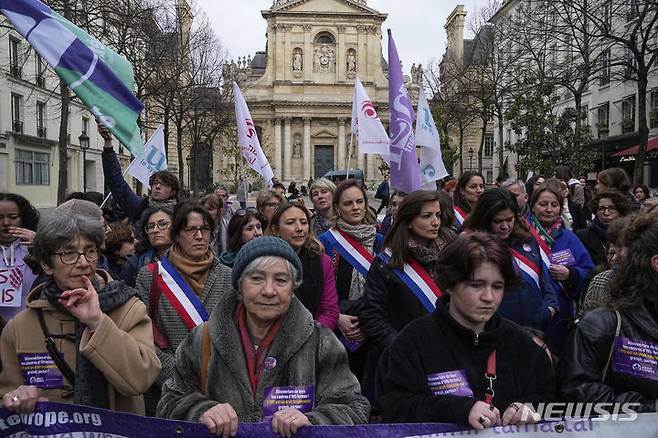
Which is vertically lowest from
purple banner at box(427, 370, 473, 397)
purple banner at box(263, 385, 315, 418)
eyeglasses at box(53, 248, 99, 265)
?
purple banner at box(263, 385, 315, 418)

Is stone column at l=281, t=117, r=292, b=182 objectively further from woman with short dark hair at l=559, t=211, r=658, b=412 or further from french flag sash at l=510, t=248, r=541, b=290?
woman with short dark hair at l=559, t=211, r=658, b=412

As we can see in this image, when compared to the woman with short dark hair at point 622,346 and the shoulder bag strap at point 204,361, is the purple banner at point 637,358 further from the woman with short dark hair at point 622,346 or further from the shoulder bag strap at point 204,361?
the shoulder bag strap at point 204,361

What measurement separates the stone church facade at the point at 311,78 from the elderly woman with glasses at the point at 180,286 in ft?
194

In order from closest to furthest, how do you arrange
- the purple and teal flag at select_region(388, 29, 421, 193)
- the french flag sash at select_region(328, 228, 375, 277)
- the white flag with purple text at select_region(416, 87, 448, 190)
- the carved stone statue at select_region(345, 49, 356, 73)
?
the french flag sash at select_region(328, 228, 375, 277)
the purple and teal flag at select_region(388, 29, 421, 193)
the white flag with purple text at select_region(416, 87, 448, 190)
the carved stone statue at select_region(345, 49, 356, 73)

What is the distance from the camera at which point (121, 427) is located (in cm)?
277

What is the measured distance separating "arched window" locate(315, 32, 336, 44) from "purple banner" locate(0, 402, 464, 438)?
6439 centimetres

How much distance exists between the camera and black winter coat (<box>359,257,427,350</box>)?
4090mm

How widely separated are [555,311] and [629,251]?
1.76m

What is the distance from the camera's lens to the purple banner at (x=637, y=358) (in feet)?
8.82

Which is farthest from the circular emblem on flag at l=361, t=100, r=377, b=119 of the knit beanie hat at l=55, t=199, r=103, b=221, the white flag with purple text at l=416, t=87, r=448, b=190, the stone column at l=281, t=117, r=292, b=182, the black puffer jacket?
the stone column at l=281, t=117, r=292, b=182

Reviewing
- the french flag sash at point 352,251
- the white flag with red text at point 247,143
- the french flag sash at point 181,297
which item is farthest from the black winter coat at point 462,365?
the white flag with red text at point 247,143

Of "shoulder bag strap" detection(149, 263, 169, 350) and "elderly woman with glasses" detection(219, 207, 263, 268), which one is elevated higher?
"elderly woman with glasses" detection(219, 207, 263, 268)

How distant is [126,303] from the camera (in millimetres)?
2971

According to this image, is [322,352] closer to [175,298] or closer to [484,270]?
[484,270]
